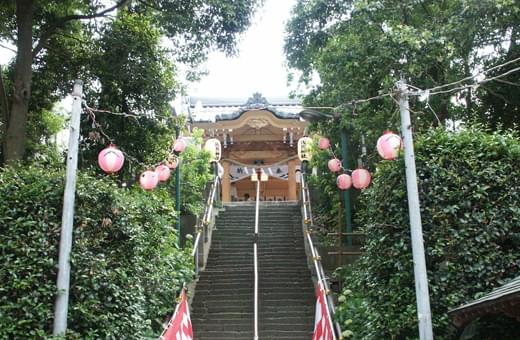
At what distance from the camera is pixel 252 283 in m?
12.0

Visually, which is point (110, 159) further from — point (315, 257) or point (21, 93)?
point (315, 257)

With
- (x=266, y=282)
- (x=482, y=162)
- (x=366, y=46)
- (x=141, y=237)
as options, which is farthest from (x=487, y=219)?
(x=266, y=282)

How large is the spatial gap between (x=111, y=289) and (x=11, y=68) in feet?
25.3

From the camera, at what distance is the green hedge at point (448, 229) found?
632cm

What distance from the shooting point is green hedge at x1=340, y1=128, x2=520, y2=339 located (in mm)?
6320

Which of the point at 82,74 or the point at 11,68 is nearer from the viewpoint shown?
the point at 82,74

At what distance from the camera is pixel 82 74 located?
1121 centimetres

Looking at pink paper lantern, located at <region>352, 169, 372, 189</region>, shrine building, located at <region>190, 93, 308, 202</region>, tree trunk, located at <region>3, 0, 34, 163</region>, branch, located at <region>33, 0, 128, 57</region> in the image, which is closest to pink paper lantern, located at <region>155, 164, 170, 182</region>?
tree trunk, located at <region>3, 0, 34, 163</region>

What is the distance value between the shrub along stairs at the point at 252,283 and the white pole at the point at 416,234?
4308 millimetres

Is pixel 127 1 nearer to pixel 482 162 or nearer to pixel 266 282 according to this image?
pixel 266 282

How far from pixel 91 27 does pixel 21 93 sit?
2.39 meters

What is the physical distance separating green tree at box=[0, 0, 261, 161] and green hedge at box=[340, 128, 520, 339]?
548 cm

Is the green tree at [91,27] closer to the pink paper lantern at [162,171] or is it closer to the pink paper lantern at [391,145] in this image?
the pink paper lantern at [162,171]

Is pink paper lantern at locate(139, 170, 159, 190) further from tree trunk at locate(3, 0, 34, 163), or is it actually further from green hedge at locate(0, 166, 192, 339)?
green hedge at locate(0, 166, 192, 339)
